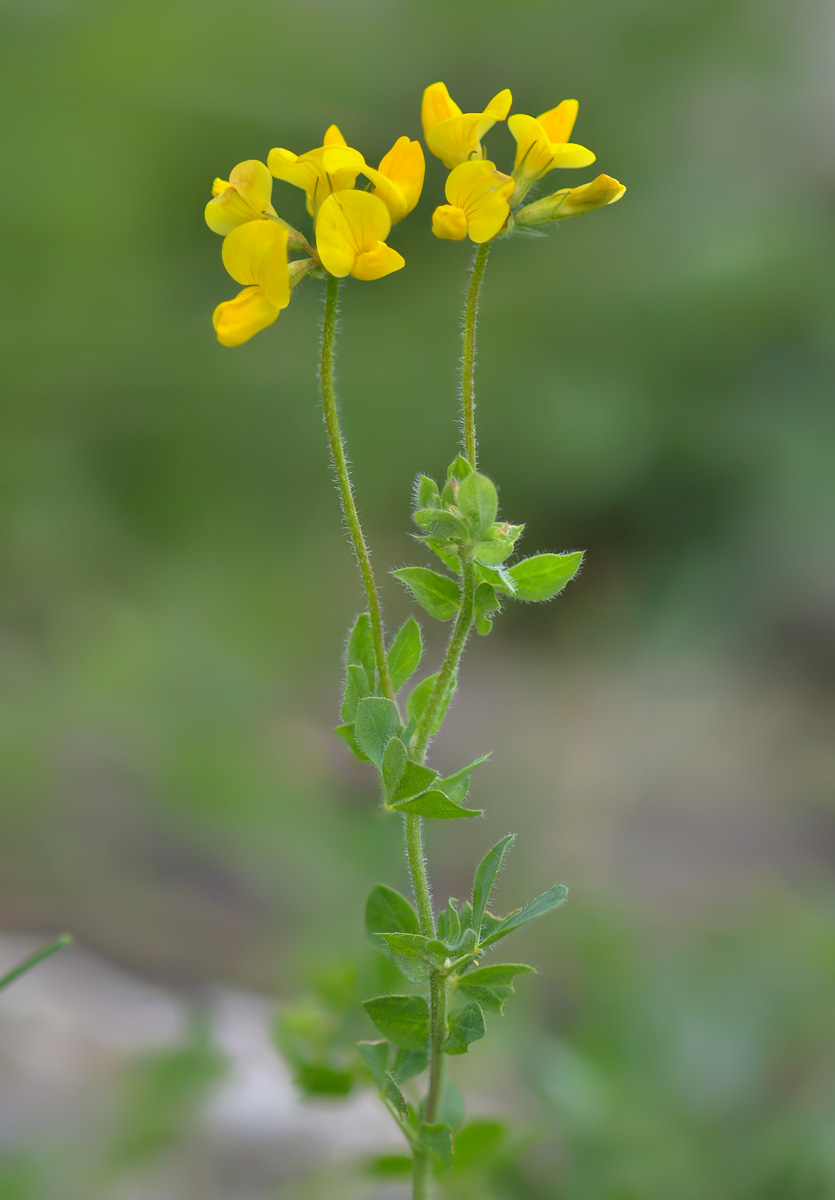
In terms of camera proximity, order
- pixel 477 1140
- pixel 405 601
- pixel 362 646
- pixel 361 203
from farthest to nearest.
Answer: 1. pixel 405 601
2. pixel 477 1140
3. pixel 362 646
4. pixel 361 203

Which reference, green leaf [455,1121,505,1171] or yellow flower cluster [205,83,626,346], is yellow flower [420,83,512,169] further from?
green leaf [455,1121,505,1171]

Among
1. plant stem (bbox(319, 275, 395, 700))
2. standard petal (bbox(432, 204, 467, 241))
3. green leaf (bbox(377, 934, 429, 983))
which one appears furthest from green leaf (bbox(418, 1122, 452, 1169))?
Result: standard petal (bbox(432, 204, 467, 241))

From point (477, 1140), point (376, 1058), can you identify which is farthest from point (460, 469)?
point (477, 1140)

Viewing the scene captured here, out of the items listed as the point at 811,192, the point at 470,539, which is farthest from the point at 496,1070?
the point at 811,192

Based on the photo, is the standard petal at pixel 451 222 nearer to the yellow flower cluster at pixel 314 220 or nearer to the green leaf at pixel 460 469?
the yellow flower cluster at pixel 314 220

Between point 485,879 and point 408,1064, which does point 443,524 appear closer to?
point 485,879
